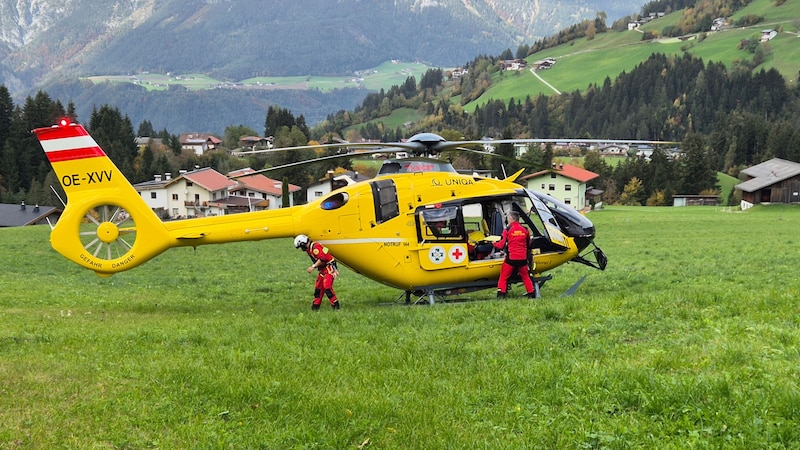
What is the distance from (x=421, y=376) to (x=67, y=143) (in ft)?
30.3

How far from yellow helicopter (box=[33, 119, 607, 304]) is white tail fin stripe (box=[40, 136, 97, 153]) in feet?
0.06

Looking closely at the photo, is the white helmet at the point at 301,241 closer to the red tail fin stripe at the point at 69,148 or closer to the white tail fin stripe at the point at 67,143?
the red tail fin stripe at the point at 69,148

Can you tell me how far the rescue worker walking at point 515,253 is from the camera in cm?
1288

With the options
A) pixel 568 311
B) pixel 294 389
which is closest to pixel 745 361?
pixel 568 311

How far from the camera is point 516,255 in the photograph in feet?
42.3

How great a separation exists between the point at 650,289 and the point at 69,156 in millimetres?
11789

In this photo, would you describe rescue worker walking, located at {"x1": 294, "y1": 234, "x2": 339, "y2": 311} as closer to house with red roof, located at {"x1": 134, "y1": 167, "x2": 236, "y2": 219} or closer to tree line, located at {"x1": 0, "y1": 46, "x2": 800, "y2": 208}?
tree line, located at {"x1": 0, "y1": 46, "x2": 800, "y2": 208}

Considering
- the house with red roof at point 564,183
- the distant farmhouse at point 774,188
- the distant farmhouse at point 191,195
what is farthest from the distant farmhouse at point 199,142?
the distant farmhouse at point 774,188

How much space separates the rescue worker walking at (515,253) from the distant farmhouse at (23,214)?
246 ft

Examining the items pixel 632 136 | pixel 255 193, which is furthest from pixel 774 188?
pixel 632 136

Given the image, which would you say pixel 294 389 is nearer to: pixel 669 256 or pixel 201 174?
pixel 669 256

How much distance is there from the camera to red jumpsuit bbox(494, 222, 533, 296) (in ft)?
42.2

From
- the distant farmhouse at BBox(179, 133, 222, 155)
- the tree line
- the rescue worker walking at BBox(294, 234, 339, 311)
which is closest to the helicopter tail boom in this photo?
the rescue worker walking at BBox(294, 234, 339, 311)

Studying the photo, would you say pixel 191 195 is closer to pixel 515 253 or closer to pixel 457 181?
pixel 457 181
